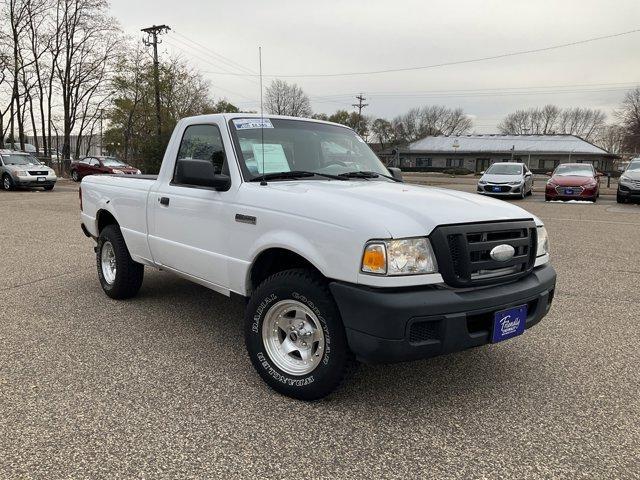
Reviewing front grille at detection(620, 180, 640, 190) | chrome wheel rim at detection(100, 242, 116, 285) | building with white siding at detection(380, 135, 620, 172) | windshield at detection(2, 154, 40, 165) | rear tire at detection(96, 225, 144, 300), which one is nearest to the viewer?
rear tire at detection(96, 225, 144, 300)

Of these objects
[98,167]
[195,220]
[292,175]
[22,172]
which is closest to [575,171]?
[292,175]

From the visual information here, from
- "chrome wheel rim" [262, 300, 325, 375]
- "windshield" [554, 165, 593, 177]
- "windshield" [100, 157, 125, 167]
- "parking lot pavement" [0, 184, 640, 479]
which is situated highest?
"windshield" [100, 157, 125, 167]

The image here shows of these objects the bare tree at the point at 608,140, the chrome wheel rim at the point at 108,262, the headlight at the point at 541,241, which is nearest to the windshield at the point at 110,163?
the chrome wheel rim at the point at 108,262

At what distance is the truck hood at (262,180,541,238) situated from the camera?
2.74 m

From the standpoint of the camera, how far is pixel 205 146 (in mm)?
4090

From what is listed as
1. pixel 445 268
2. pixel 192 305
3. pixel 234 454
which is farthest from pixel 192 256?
pixel 445 268

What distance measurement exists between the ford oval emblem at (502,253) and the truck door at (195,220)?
1.80 meters

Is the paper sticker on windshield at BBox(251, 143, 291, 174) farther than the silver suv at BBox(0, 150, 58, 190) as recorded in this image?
No

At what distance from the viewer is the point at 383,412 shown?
119 inches

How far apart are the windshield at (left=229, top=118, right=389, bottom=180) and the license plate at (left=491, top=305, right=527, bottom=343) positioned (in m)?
1.73

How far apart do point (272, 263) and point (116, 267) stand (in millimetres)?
2425

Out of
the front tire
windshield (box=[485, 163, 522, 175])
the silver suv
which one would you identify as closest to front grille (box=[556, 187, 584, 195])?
windshield (box=[485, 163, 522, 175])

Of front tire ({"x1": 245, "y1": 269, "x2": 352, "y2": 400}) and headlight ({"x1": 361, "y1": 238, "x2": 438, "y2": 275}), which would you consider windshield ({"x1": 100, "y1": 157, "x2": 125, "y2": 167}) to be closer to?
front tire ({"x1": 245, "y1": 269, "x2": 352, "y2": 400})

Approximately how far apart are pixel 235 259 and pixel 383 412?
142 cm
